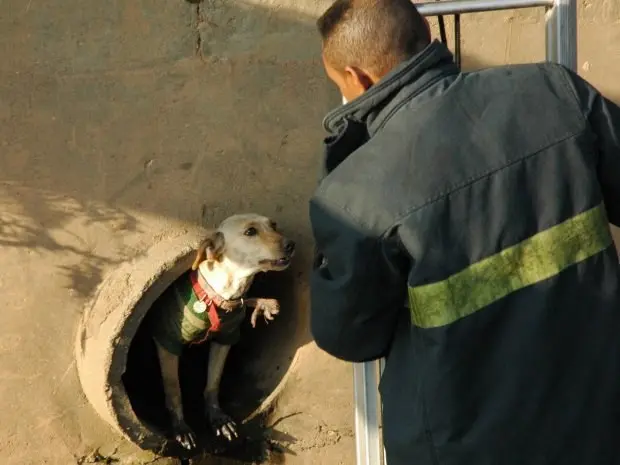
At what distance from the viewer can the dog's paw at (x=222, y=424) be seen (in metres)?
3.40

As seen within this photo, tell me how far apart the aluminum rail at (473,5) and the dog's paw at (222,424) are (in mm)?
1880

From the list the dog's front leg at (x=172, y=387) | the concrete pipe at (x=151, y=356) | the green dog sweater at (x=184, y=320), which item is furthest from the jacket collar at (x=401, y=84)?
the dog's front leg at (x=172, y=387)

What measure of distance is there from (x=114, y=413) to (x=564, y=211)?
6.68 feet

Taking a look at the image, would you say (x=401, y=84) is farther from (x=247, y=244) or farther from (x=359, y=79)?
(x=247, y=244)

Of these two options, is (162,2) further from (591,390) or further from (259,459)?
(591,390)

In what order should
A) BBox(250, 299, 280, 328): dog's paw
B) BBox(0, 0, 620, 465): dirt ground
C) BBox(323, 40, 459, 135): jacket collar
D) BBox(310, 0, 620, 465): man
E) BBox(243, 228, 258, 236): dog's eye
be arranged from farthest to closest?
1. BBox(250, 299, 280, 328): dog's paw
2. BBox(243, 228, 258, 236): dog's eye
3. BBox(0, 0, 620, 465): dirt ground
4. BBox(323, 40, 459, 135): jacket collar
5. BBox(310, 0, 620, 465): man

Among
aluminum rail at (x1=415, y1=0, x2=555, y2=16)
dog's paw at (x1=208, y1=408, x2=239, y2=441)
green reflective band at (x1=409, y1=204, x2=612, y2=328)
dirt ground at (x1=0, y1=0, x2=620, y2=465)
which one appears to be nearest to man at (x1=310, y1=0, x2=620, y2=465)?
green reflective band at (x1=409, y1=204, x2=612, y2=328)

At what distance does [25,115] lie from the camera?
3043mm

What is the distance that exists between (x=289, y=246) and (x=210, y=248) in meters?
0.32

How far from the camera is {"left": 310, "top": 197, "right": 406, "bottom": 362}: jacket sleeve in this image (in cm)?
167

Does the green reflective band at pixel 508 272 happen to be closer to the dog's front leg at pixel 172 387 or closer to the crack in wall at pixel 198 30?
the crack in wall at pixel 198 30

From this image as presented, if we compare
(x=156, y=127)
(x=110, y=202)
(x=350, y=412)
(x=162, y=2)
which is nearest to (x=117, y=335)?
(x=110, y=202)

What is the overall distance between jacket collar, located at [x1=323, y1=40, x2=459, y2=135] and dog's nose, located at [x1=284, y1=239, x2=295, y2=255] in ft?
4.72

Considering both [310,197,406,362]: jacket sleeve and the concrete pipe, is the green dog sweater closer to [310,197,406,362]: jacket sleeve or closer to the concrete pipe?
the concrete pipe
